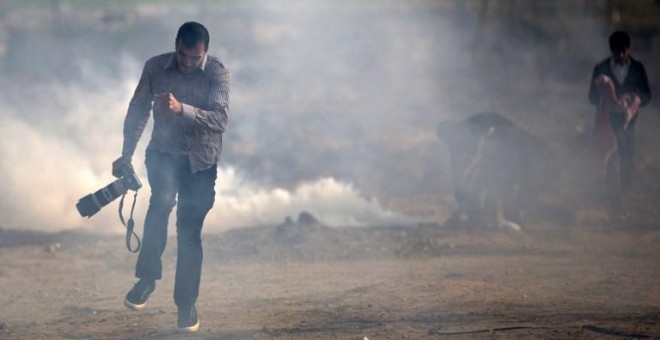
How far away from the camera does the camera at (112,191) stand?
6.20 meters

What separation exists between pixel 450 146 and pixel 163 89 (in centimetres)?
587

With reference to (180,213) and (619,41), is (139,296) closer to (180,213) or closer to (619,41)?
(180,213)

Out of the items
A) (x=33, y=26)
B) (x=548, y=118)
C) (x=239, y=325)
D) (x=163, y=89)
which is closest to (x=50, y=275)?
(x=239, y=325)

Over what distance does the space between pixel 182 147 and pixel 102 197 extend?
56cm

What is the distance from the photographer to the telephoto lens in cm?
622

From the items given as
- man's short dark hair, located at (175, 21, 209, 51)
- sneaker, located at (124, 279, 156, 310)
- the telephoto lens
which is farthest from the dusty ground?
man's short dark hair, located at (175, 21, 209, 51)

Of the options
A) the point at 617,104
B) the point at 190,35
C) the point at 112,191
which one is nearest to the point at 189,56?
the point at 190,35

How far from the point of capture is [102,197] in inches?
246

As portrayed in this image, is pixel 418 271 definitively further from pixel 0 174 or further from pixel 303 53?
pixel 303 53

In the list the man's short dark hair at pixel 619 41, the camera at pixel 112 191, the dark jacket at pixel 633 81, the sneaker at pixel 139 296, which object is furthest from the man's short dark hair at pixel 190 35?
the dark jacket at pixel 633 81

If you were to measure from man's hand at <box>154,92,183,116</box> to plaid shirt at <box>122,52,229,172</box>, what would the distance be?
241 millimetres

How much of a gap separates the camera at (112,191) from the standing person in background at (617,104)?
244 inches

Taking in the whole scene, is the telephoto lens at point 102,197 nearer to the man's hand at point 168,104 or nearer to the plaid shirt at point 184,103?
the plaid shirt at point 184,103

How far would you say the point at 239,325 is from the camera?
6.76 m
